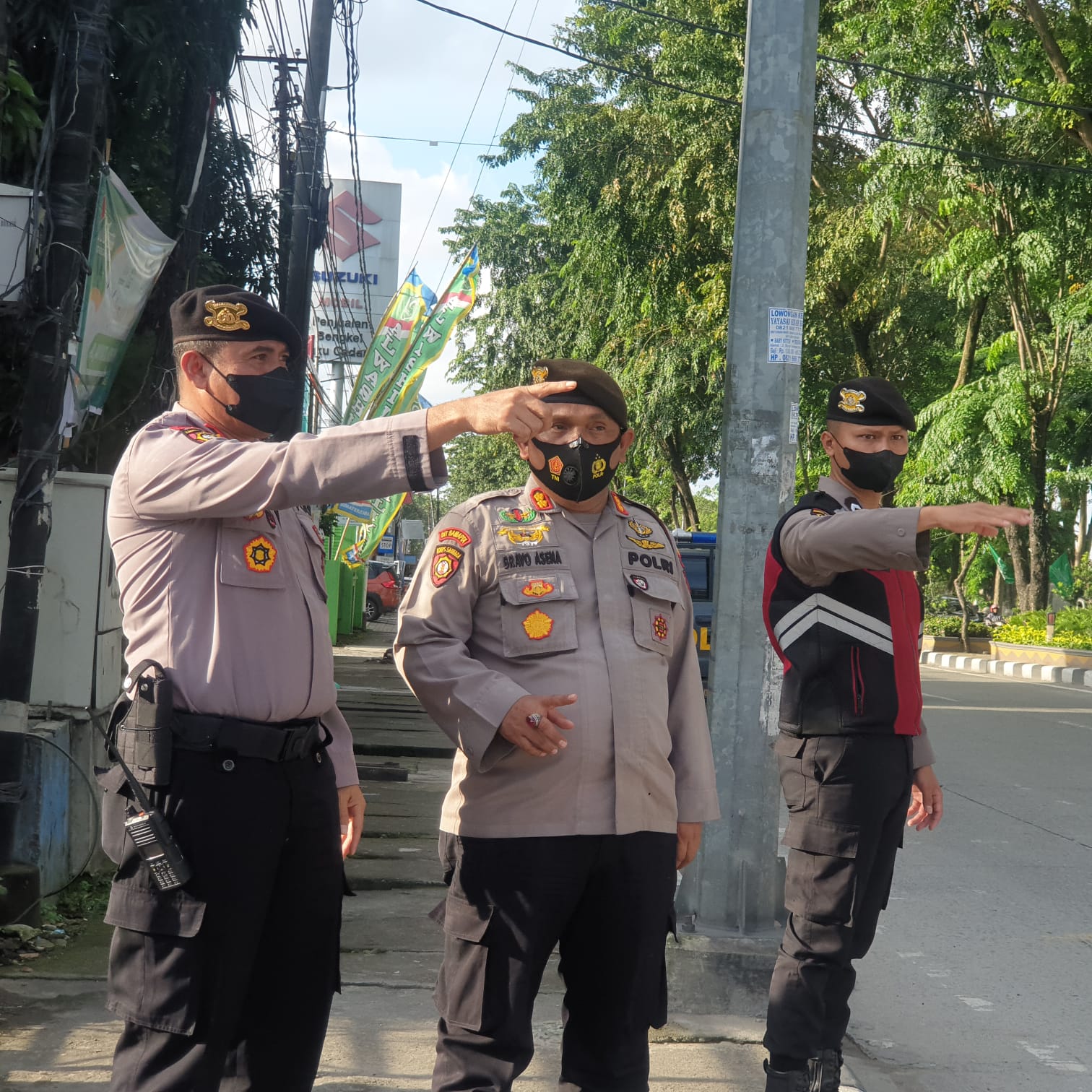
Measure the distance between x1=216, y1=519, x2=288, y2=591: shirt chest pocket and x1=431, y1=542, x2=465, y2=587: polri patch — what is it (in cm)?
35

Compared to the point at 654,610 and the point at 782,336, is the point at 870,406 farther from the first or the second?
the point at 782,336

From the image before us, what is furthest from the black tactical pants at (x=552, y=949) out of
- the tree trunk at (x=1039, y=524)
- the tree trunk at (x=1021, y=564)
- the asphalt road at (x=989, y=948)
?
the tree trunk at (x=1021, y=564)

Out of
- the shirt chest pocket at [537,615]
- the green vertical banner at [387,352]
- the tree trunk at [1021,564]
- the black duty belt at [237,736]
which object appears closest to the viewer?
the black duty belt at [237,736]

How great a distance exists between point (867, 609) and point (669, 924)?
38.0 inches

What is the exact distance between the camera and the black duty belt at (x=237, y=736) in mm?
2414

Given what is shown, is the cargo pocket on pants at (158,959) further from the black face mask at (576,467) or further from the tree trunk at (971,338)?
the tree trunk at (971,338)

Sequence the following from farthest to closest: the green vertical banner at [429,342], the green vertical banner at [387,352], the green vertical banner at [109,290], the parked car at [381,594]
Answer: the parked car at [381,594] < the green vertical banner at [429,342] < the green vertical banner at [387,352] < the green vertical banner at [109,290]

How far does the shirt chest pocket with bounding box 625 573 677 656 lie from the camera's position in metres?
2.85

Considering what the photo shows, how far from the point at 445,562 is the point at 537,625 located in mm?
239

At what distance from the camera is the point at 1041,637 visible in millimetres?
25484

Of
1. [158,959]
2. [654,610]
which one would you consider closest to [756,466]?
[654,610]

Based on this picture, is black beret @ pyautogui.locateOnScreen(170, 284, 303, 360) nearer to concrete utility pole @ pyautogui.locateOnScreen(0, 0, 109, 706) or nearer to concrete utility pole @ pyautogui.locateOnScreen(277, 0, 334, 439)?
concrete utility pole @ pyautogui.locateOnScreen(0, 0, 109, 706)

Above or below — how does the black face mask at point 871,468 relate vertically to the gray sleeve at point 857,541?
above

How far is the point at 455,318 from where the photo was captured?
15352mm
